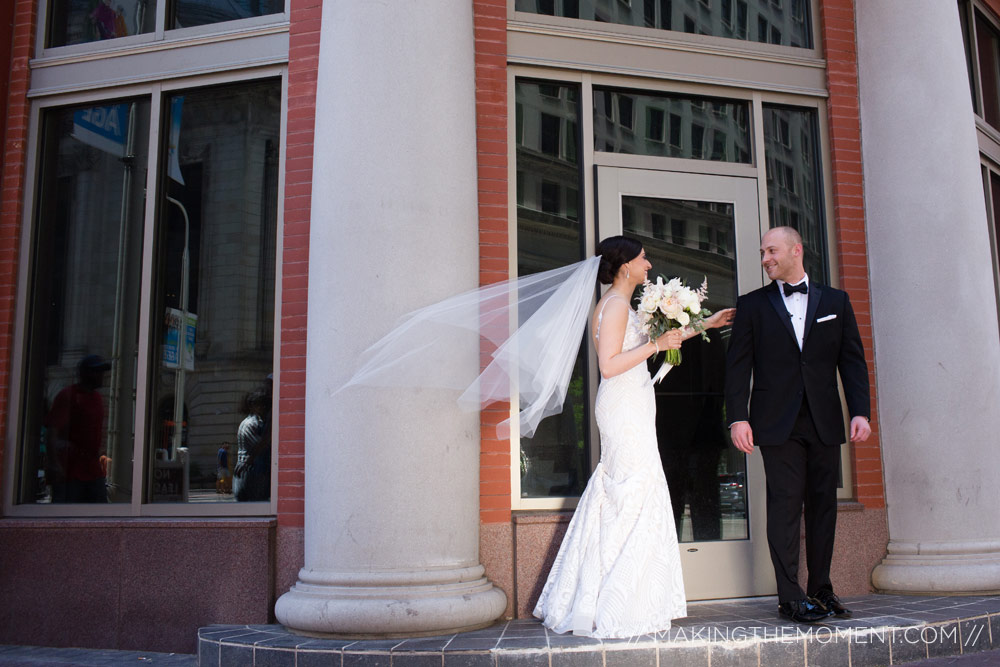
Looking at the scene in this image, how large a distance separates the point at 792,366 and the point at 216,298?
12.5ft

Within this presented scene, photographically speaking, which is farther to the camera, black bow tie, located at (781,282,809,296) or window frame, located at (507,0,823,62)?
window frame, located at (507,0,823,62)

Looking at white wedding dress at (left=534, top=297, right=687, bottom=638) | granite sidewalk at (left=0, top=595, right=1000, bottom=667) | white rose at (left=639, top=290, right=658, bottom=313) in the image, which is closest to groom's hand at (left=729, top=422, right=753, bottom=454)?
white wedding dress at (left=534, top=297, right=687, bottom=638)

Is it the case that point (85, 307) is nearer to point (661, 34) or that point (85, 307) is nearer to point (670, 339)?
point (670, 339)

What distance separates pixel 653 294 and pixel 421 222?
1.37 meters

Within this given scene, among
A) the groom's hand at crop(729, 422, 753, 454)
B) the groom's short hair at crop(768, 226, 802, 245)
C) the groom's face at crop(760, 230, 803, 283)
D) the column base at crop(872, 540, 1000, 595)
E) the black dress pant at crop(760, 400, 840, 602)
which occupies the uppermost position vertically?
the groom's short hair at crop(768, 226, 802, 245)

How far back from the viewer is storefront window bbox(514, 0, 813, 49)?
647 centimetres

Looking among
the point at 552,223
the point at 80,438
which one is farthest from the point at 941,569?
A: the point at 80,438

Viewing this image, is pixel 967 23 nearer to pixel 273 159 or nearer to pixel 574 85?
pixel 574 85

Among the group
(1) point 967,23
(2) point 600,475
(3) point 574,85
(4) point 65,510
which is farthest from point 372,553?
(1) point 967,23

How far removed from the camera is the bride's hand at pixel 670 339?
5.10 m

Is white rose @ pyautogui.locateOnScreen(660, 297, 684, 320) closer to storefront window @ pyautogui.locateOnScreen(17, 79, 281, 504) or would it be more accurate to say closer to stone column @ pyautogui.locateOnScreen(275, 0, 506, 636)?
stone column @ pyautogui.locateOnScreen(275, 0, 506, 636)

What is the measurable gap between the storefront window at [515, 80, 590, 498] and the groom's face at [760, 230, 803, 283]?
4.29ft

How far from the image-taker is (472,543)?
5.15 m

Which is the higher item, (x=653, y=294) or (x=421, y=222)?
(x=421, y=222)
